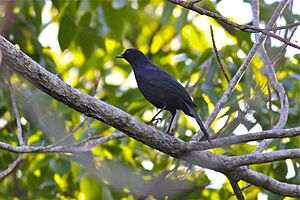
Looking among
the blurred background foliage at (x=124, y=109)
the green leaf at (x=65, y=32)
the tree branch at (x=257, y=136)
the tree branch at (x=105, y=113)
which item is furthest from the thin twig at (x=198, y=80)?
the tree branch at (x=257, y=136)

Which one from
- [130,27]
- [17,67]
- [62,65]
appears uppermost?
[130,27]

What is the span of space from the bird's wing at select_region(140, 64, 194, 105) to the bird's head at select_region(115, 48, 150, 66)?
35 centimetres

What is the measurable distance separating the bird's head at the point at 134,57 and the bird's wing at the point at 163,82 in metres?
0.35

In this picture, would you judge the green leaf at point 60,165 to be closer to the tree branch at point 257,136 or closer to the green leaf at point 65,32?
the green leaf at point 65,32

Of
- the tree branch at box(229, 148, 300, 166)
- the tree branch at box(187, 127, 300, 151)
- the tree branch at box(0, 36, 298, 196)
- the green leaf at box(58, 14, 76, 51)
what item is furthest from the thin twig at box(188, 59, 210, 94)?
the tree branch at box(187, 127, 300, 151)

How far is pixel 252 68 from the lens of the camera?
580 centimetres

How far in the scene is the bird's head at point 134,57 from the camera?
21.1ft

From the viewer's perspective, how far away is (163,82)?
565cm

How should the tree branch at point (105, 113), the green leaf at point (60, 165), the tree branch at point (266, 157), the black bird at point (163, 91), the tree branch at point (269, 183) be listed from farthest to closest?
1. the green leaf at point (60, 165)
2. the black bird at point (163, 91)
3. the tree branch at point (269, 183)
4. the tree branch at point (266, 157)
5. the tree branch at point (105, 113)

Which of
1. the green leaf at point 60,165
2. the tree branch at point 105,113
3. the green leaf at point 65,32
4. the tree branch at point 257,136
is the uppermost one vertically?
the green leaf at point 65,32

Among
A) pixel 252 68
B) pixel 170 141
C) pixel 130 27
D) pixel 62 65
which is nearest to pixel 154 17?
pixel 130 27

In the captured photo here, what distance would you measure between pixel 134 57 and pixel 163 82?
972 millimetres

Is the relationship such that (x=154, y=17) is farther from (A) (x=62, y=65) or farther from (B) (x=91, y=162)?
(B) (x=91, y=162)

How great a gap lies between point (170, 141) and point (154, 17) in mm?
4719
